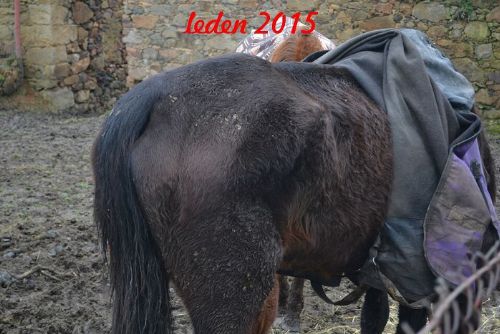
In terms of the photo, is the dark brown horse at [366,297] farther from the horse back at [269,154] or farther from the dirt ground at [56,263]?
the horse back at [269,154]

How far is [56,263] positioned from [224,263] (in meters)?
2.42

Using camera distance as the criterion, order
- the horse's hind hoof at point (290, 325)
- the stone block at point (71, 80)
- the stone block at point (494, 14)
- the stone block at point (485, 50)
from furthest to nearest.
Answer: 1. the stone block at point (71, 80)
2. the stone block at point (485, 50)
3. the stone block at point (494, 14)
4. the horse's hind hoof at point (290, 325)

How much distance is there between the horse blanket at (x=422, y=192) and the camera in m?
2.40

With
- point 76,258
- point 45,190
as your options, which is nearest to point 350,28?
point 45,190

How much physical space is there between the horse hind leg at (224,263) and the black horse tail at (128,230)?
106 mm

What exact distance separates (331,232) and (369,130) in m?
0.42

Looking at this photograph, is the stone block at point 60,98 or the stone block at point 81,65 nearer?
the stone block at point 60,98

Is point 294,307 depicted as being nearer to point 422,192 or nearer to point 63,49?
point 422,192

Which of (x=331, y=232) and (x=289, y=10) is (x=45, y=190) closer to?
(x=331, y=232)

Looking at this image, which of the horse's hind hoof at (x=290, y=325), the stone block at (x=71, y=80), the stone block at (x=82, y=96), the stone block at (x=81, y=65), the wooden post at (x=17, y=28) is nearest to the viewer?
the horse's hind hoof at (x=290, y=325)

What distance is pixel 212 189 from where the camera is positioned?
1907 mm

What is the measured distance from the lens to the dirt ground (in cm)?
337

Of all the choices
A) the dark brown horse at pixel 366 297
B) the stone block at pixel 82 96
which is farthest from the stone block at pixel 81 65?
the dark brown horse at pixel 366 297

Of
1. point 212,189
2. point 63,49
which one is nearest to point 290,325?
point 212,189
